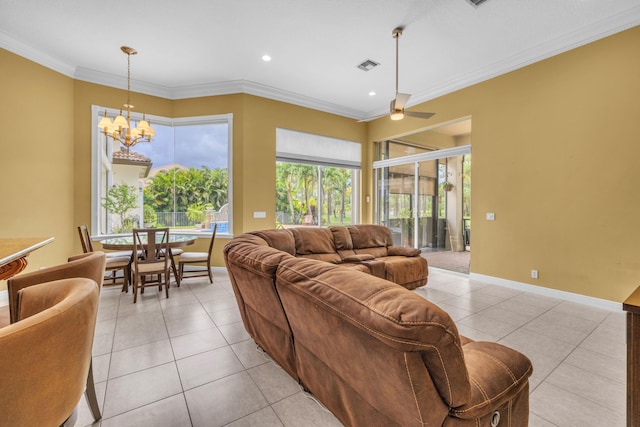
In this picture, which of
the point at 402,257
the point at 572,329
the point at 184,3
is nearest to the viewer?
the point at 572,329

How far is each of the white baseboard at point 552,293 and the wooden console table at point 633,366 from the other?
3126 millimetres

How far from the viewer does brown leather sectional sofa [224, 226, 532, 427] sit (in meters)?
0.90

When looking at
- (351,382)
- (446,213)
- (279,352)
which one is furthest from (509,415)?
(446,213)

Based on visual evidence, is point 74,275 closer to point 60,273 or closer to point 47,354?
point 60,273

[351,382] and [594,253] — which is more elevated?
[594,253]

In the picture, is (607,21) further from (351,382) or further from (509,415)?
(351,382)

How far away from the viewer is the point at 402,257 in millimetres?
4305

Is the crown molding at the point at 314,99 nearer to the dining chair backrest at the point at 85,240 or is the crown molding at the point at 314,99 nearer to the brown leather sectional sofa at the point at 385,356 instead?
the dining chair backrest at the point at 85,240

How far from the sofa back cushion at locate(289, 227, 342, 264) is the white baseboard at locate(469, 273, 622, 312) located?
8.33ft

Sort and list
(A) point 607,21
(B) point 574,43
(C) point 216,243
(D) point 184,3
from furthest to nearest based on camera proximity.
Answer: (C) point 216,243 < (B) point 574,43 < (A) point 607,21 < (D) point 184,3

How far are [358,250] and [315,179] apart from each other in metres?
2.39

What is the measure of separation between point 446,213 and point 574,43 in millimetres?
3348

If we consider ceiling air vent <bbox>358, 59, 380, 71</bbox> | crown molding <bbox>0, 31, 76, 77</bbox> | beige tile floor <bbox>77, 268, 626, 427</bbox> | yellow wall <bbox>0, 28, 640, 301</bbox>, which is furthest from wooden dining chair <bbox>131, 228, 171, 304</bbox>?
ceiling air vent <bbox>358, 59, 380, 71</bbox>

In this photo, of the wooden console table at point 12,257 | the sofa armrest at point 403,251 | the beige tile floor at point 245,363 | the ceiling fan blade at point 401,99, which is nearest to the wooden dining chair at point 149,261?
the beige tile floor at point 245,363
